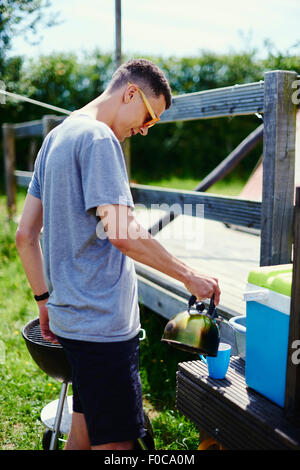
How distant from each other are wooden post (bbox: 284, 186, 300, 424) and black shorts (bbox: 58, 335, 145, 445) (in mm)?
518

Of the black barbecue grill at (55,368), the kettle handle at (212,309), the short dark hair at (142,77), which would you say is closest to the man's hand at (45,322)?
the black barbecue grill at (55,368)

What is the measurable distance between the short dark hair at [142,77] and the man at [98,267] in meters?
0.15

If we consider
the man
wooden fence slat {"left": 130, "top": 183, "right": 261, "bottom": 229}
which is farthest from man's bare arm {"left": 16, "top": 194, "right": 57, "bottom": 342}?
wooden fence slat {"left": 130, "top": 183, "right": 261, "bottom": 229}

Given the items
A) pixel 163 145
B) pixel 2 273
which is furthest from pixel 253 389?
pixel 163 145

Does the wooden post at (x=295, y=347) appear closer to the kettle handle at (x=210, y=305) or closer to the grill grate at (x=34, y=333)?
the kettle handle at (x=210, y=305)

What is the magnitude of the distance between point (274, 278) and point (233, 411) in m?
0.51

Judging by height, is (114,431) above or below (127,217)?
below

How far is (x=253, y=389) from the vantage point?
1872mm

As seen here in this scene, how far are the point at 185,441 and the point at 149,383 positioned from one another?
664 mm

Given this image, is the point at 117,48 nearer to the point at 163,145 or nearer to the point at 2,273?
the point at 2,273

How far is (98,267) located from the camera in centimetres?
160

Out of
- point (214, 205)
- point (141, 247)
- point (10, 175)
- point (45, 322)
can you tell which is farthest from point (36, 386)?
point (10, 175)

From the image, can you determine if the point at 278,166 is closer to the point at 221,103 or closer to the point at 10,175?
the point at 221,103
